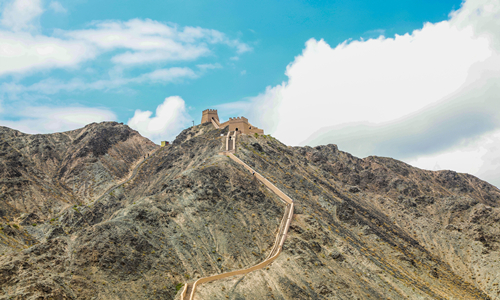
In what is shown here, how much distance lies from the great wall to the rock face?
3.10 feet

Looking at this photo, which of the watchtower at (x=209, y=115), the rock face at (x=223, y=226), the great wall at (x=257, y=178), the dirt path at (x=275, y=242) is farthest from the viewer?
the watchtower at (x=209, y=115)

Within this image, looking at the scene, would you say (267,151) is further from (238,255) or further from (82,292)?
(82,292)

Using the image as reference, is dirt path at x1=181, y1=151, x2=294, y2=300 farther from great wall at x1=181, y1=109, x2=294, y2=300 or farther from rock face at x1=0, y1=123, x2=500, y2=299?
rock face at x1=0, y1=123, x2=500, y2=299

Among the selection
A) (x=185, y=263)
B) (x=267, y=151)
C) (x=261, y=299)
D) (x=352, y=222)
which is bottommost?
(x=261, y=299)

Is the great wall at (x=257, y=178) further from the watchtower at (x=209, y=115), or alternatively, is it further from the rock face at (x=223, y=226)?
the rock face at (x=223, y=226)

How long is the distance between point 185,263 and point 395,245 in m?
39.7

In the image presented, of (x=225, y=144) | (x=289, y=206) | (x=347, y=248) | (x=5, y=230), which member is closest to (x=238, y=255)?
(x=289, y=206)

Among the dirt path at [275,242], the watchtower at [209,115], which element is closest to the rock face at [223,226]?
the dirt path at [275,242]

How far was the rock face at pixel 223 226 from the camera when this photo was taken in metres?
40.6

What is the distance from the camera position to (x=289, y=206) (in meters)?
59.2

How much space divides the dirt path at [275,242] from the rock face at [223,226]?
848 mm

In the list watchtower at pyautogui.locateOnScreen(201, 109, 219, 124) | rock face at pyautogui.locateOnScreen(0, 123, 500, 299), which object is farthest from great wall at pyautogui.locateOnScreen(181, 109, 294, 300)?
rock face at pyautogui.locateOnScreen(0, 123, 500, 299)

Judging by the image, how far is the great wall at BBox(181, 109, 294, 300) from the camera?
42.0 metres

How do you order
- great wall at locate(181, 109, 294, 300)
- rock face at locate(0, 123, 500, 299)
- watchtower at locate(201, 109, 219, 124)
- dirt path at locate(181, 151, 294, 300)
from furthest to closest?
watchtower at locate(201, 109, 219, 124), great wall at locate(181, 109, 294, 300), dirt path at locate(181, 151, 294, 300), rock face at locate(0, 123, 500, 299)
